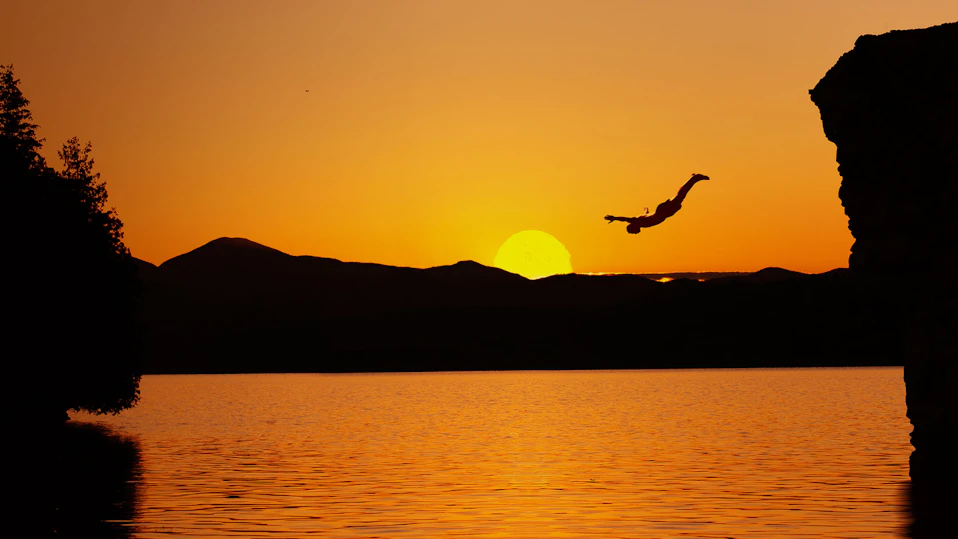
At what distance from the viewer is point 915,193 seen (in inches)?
1578

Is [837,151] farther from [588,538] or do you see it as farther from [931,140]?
[588,538]

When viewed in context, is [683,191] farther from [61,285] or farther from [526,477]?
[61,285]

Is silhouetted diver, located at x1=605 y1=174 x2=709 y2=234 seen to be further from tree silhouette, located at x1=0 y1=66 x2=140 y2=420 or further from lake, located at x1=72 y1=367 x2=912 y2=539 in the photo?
tree silhouette, located at x1=0 y1=66 x2=140 y2=420

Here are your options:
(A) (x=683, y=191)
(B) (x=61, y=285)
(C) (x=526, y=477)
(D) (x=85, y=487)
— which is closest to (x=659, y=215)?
(A) (x=683, y=191)

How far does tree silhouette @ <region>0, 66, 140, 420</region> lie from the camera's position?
55.2 m

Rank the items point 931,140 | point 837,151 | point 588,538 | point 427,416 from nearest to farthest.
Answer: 1. point 588,538
2. point 931,140
3. point 837,151
4. point 427,416

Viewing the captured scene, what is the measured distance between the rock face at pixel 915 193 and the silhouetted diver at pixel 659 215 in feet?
21.9

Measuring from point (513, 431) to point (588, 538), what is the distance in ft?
139

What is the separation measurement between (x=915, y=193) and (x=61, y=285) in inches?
1610

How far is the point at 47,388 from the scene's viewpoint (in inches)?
2254

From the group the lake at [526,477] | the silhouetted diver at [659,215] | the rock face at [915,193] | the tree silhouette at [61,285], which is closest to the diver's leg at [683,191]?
the silhouetted diver at [659,215]

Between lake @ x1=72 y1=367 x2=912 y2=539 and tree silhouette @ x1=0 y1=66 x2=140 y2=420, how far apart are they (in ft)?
15.4

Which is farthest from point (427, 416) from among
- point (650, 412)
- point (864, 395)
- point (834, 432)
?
point (864, 395)

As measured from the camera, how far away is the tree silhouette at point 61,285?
55.2 m
